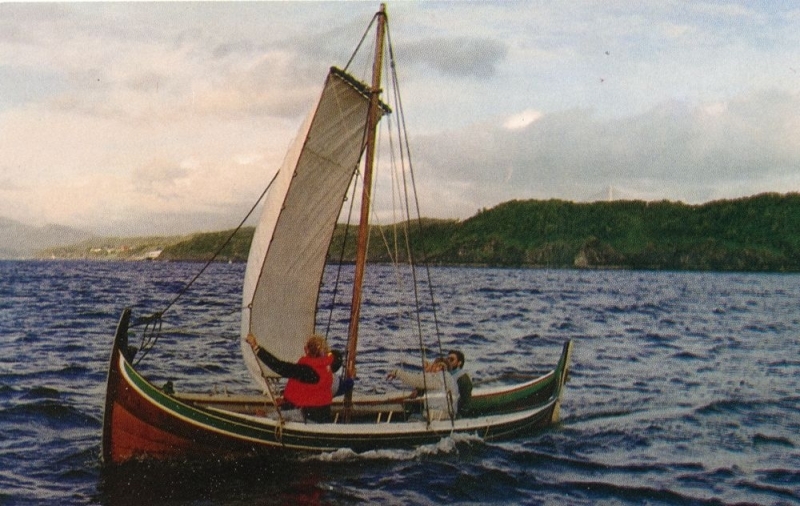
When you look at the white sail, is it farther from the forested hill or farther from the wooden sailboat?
the forested hill

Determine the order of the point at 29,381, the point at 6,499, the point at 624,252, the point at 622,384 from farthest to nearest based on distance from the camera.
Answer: the point at 624,252
the point at 622,384
the point at 29,381
the point at 6,499

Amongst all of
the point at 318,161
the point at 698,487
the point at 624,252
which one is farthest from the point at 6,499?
the point at 624,252

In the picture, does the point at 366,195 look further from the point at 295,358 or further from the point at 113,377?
the point at 113,377

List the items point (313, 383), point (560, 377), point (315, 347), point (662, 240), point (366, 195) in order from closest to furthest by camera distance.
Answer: point (315, 347) → point (313, 383) → point (366, 195) → point (560, 377) → point (662, 240)

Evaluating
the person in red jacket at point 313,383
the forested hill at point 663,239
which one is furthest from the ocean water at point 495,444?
the forested hill at point 663,239

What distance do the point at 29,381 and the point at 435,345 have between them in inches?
660

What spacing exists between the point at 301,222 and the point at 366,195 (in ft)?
4.93

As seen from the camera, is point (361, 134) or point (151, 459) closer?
point (151, 459)

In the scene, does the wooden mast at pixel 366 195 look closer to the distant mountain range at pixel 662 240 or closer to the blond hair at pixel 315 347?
the blond hair at pixel 315 347

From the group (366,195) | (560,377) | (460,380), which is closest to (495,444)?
(460,380)

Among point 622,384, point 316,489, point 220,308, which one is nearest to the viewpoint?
point 316,489

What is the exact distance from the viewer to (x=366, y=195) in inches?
582

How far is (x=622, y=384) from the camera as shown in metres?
23.3

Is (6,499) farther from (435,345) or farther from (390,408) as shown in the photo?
(435,345)
